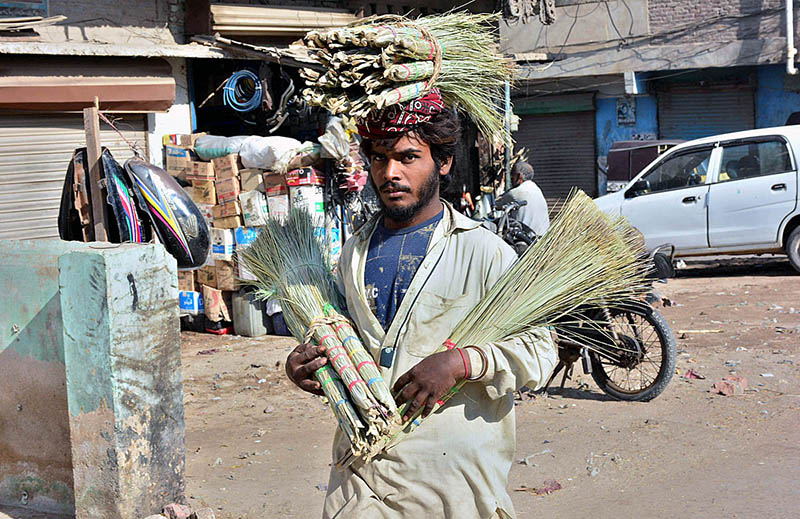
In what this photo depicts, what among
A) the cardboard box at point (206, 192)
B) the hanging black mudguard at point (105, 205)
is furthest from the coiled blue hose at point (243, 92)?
the hanging black mudguard at point (105, 205)

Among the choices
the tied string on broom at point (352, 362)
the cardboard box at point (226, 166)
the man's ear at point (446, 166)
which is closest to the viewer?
the tied string on broom at point (352, 362)

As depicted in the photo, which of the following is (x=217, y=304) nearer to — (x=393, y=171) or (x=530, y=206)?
(x=530, y=206)

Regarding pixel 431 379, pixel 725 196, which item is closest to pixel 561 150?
pixel 725 196

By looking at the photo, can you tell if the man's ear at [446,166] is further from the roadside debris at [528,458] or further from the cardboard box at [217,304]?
the cardboard box at [217,304]

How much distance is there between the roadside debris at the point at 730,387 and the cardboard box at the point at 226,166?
5.03m

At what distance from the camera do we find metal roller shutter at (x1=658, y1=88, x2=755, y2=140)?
650 inches

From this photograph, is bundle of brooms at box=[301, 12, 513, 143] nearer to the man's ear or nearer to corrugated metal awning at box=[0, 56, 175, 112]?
the man's ear

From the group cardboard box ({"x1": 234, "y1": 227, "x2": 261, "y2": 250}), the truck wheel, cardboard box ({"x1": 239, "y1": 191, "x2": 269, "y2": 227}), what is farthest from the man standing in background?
the truck wheel

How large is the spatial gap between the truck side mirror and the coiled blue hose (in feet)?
16.9

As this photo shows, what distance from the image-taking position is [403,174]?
2.32 meters

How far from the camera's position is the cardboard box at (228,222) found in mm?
8883

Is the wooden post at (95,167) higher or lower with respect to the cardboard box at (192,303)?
higher

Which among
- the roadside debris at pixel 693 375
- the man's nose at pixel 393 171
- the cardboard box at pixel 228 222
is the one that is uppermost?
the man's nose at pixel 393 171

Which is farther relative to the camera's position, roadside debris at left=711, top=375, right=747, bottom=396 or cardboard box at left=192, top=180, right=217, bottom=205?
cardboard box at left=192, top=180, right=217, bottom=205
